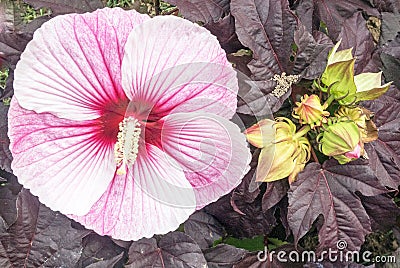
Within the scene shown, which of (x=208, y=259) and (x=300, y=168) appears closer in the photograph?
(x=300, y=168)

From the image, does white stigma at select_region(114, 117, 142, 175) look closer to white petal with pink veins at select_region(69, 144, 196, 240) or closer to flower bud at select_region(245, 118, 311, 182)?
white petal with pink veins at select_region(69, 144, 196, 240)

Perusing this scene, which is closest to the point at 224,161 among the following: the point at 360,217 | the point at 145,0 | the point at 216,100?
the point at 216,100

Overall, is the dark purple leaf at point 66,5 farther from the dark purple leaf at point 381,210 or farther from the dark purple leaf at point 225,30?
the dark purple leaf at point 381,210

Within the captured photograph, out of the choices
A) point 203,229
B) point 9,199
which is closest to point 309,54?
point 203,229

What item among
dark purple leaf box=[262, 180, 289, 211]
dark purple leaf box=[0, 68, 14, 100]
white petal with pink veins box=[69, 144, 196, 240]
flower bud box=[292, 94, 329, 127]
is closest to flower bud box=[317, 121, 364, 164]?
flower bud box=[292, 94, 329, 127]

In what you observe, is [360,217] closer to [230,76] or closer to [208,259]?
[208,259]

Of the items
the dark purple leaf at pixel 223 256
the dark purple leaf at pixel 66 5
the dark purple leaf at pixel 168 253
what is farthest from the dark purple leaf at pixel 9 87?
the dark purple leaf at pixel 223 256
